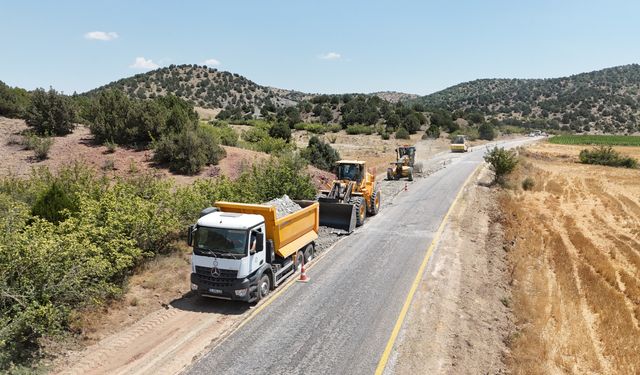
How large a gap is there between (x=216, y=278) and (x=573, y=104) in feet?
528

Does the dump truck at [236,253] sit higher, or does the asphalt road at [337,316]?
the dump truck at [236,253]

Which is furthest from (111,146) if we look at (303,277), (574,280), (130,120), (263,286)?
(574,280)

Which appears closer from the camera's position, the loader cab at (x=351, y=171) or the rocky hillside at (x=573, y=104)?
the loader cab at (x=351, y=171)

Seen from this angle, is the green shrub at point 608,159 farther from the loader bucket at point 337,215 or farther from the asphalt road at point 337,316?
the loader bucket at point 337,215

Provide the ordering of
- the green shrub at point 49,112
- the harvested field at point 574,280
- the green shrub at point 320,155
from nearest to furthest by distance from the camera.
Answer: the harvested field at point 574,280 < the green shrub at point 49,112 < the green shrub at point 320,155

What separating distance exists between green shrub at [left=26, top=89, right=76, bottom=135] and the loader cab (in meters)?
22.0

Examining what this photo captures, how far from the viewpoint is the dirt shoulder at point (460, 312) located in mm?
10144

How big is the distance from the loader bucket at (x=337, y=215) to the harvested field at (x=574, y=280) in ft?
23.2

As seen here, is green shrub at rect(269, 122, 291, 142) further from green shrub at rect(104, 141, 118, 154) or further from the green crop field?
the green crop field

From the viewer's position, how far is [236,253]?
1212 cm

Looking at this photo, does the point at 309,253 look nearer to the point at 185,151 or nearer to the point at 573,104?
the point at 185,151

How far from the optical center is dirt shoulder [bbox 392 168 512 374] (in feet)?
33.3

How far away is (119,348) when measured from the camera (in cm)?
1039

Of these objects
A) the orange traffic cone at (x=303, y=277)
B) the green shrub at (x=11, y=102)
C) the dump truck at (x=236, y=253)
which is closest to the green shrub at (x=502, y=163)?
A: the orange traffic cone at (x=303, y=277)
